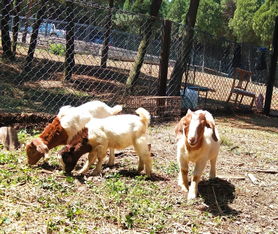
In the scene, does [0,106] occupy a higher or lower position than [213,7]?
lower

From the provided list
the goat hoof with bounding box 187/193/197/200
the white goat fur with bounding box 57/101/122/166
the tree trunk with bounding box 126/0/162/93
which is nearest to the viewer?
the goat hoof with bounding box 187/193/197/200

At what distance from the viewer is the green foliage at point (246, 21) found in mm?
35344

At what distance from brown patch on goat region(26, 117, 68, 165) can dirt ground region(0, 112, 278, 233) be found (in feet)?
0.43

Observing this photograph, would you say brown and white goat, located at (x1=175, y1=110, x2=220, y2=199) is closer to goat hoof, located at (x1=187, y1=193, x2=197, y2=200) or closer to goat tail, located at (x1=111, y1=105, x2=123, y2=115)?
goat hoof, located at (x1=187, y1=193, x2=197, y2=200)

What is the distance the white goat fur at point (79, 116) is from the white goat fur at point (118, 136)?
1.02ft

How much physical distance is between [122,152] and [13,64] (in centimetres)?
745

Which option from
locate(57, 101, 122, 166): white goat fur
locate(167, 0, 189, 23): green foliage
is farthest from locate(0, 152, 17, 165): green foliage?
locate(167, 0, 189, 23): green foliage

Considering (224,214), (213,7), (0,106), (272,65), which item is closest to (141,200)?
(224,214)

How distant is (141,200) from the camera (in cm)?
371

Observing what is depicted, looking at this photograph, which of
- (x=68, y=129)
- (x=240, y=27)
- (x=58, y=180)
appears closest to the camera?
(x=58, y=180)

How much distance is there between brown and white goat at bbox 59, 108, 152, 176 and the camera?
418 cm

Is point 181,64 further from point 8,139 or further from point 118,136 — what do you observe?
point 118,136

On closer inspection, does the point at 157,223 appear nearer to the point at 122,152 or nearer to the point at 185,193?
Answer: the point at 185,193

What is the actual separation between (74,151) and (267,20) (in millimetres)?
26384
